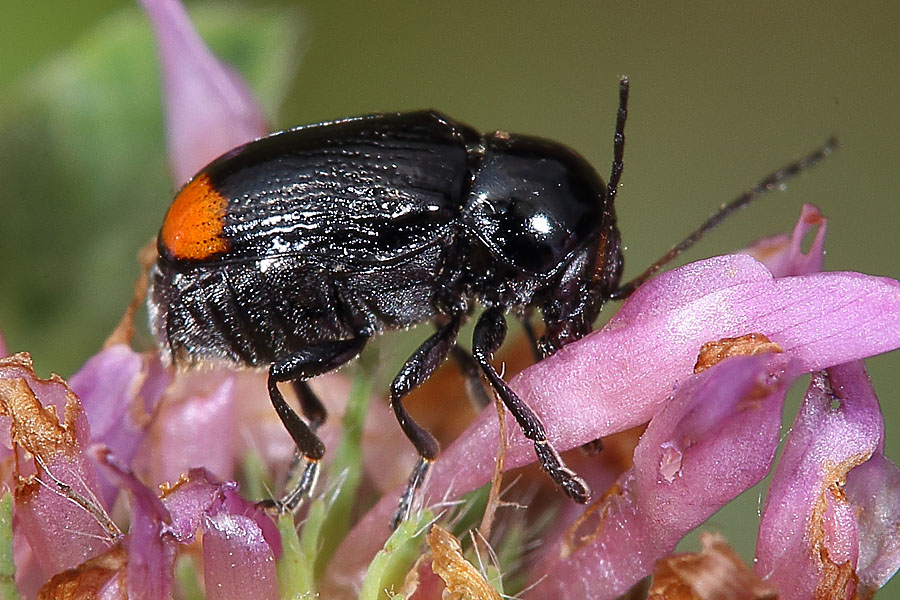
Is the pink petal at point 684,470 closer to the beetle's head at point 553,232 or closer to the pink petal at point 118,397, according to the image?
the beetle's head at point 553,232

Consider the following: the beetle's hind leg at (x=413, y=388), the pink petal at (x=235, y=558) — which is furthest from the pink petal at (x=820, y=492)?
the pink petal at (x=235, y=558)

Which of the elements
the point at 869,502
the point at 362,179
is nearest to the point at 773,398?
the point at 869,502

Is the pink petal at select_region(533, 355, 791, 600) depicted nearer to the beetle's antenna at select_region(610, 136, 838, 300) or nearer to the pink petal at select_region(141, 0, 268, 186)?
the beetle's antenna at select_region(610, 136, 838, 300)

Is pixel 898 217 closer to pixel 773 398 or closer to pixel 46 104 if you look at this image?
pixel 46 104

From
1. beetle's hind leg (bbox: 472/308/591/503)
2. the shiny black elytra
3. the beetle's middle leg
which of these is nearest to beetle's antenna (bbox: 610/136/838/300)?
the shiny black elytra

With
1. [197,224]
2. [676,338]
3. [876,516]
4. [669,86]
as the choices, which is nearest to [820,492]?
[876,516]

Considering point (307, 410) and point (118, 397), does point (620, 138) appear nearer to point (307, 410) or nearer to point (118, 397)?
point (307, 410)

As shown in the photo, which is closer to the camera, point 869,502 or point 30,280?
point 869,502
